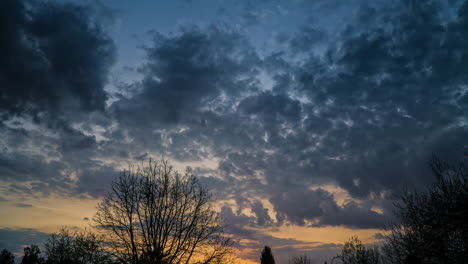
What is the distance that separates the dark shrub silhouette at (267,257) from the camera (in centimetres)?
5650

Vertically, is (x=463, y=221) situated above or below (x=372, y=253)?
above

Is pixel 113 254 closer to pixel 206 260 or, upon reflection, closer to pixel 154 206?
pixel 154 206

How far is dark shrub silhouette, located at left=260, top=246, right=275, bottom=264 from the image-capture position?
5650 centimetres

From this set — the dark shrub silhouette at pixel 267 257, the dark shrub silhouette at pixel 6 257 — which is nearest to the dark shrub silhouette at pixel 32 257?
the dark shrub silhouette at pixel 6 257

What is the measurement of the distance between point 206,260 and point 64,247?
102 feet

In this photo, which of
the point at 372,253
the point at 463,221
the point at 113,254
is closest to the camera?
the point at 463,221

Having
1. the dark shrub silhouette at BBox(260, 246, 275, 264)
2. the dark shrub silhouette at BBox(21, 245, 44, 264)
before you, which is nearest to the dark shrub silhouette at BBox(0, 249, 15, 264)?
the dark shrub silhouette at BBox(21, 245, 44, 264)

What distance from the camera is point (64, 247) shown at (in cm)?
3778

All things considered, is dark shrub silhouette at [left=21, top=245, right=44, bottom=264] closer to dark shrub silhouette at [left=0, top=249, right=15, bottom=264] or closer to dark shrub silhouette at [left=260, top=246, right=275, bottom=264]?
dark shrub silhouette at [left=0, top=249, right=15, bottom=264]

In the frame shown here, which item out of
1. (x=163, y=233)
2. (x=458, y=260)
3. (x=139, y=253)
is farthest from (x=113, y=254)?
(x=458, y=260)

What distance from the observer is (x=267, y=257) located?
2253 inches

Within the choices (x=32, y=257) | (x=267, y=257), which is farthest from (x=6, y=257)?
(x=267, y=257)

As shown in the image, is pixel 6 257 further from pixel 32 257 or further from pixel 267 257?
pixel 267 257

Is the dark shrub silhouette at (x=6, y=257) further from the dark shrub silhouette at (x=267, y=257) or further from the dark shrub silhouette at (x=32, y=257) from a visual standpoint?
the dark shrub silhouette at (x=267, y=257)
